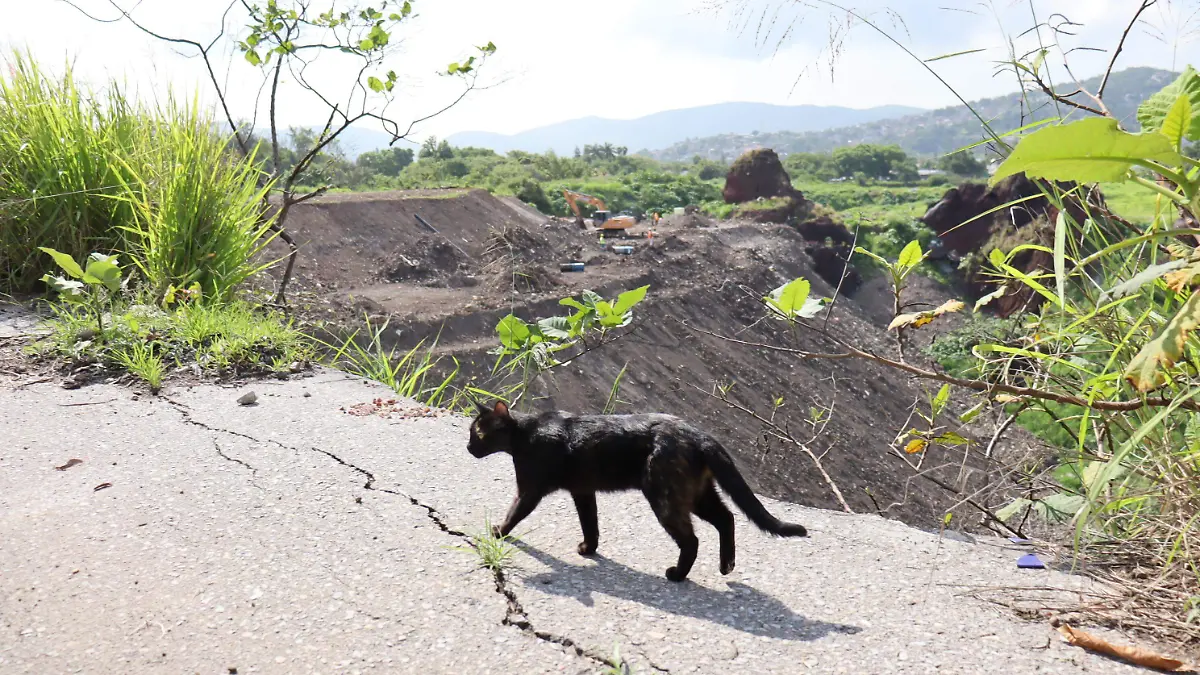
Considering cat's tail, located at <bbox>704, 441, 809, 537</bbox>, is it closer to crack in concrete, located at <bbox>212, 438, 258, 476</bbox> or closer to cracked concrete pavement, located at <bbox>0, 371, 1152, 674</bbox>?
cracked concrete pavement, located at <bbox>0, 371, 1152, 674</bbox>

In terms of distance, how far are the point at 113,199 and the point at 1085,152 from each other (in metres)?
7.00

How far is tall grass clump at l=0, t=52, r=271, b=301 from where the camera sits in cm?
644

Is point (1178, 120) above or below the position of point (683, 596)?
above

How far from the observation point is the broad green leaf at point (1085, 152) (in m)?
1.33

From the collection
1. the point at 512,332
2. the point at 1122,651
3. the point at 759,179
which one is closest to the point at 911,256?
the point at 1122,651

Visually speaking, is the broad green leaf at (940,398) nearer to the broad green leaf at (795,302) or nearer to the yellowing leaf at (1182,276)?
the broad green leaf at (795,302)

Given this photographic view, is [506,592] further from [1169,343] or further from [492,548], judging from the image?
[1169,343]

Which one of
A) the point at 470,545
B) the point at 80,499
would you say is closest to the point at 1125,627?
the point at 470,545

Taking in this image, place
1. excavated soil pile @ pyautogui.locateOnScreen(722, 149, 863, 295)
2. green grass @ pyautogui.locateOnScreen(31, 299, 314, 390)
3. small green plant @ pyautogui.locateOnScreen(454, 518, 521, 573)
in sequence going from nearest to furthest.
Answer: small green plant @ pyautogui.locateOnScreen(454, 518, 521, 573), green grass @ pyautogui.locateOnScreen(31, 299, 314, 390), excavated soil pile @ pyautogui.locateOnScreen(722, 149, 863, 295)

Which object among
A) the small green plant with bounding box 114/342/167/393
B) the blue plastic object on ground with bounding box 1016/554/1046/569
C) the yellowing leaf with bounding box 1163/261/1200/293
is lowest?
the blue plastic object on ground with bounding box 1016/554/1046/569

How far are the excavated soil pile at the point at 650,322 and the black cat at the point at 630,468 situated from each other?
7289 millimetres

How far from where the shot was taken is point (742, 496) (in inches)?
108

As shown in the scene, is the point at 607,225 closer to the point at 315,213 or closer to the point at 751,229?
the point at 751,229

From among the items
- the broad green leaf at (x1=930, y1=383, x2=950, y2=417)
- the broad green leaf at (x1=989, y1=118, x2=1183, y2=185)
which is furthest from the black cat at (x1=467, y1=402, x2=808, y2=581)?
the broad green leaf at (x1=989, y1=118, x2=1183, y2=185)
